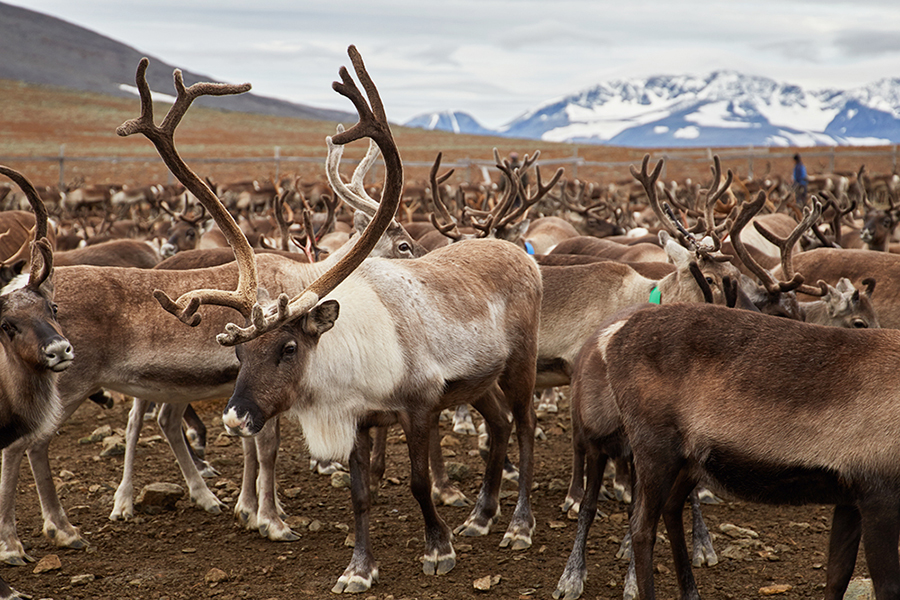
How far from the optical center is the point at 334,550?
4.10 m

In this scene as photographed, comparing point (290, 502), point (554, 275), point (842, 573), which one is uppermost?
point (554, 275)

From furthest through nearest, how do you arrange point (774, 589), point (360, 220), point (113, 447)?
point (360, 220), point (113, 447), point (774, 589)

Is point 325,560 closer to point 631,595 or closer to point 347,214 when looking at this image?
point 631,595

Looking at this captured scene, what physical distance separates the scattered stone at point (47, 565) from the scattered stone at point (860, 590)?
3.62 meters

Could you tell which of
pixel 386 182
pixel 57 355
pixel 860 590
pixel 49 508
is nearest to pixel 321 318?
pixel 386 182

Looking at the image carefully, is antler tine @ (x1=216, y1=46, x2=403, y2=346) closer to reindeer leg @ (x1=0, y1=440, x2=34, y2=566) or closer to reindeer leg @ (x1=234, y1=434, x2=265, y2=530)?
reindeer leg @ (x1=234, y1=434, x2=265, y2=530)

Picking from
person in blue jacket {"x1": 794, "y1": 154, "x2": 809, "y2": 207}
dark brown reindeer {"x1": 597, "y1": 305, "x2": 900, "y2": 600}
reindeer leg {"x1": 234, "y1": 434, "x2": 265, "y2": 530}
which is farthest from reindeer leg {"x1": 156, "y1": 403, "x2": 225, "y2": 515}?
person in blue jacket {"x1": 794, "y1": 154, "x2": 809, "y2": 207}

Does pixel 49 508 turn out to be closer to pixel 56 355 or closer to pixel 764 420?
pixel 56 355

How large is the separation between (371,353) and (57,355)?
1311mm

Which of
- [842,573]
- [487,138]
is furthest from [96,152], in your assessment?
[842,573]

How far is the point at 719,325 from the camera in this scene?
305 cm

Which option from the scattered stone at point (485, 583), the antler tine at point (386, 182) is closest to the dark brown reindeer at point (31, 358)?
the antler tine at point (386, 182)

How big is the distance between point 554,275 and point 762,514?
6.34 feet

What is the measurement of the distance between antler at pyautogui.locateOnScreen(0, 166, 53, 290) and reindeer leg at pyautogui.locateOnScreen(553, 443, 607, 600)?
2556 millimetres
